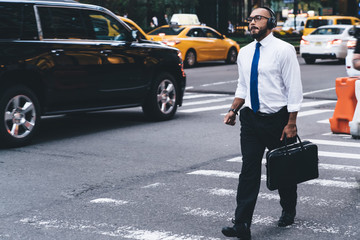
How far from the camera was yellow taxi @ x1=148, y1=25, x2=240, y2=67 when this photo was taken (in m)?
24.2

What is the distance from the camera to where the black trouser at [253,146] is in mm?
4941

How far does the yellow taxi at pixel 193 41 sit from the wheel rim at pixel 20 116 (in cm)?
1484

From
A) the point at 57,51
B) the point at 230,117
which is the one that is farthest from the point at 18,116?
the point at 230,117

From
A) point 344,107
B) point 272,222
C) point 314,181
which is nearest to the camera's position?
point 272,222

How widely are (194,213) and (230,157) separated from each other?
259 cm

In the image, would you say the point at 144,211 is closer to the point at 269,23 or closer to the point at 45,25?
the point at 269,23

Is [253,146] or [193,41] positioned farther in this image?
[193,41]

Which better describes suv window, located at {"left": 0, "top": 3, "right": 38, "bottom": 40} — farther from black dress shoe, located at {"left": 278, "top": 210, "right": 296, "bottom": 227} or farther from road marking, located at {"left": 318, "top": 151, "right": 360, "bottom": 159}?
black dress shoe, located at {"left": 278, "top": 210, "right": 296, "bottom": 227}

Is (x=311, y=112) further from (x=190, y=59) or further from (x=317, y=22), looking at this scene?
(x=317, y=22)

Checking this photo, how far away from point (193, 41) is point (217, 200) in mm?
18904

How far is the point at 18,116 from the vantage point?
893 cm

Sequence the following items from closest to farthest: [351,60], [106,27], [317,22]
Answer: [351,60], [106,27], [317,22]

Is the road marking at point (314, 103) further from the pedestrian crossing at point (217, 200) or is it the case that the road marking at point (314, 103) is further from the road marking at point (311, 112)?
the pedestrian crossing at point (217, 200)

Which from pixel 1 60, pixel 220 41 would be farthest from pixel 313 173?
pixel 220 41
